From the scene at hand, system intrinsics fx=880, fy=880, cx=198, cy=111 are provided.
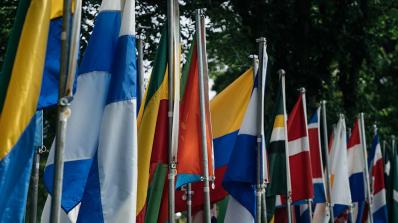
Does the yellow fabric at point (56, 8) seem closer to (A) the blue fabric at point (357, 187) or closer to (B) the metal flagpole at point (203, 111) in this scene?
(B) the metal flagpole at point (203, 111)

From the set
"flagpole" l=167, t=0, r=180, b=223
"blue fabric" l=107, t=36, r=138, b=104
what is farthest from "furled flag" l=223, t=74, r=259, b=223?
"blue fabric" l=107, t=36, r=138, b=104

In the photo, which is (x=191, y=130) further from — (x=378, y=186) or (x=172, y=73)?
(x=378, y=186)

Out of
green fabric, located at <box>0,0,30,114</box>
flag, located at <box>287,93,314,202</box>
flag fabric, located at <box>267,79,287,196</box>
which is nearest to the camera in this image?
green fabric, located at <box>0,0,30,114</box>

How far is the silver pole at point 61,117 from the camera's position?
6.91 metres

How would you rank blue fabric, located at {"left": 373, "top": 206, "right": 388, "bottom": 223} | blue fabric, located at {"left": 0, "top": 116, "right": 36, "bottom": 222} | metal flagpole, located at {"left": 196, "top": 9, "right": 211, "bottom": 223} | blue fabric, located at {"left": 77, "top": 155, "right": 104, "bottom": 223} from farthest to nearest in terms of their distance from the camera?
blue fabric, located at {"left": 373, "top": 206, "right": 388, "bottom": 223} → metal flagpole, located at {"left": 196, "top": 9, "right": 211, "bottom": 223} → blue fabric, located at {"left": 77, "top": 155, "right": 104, "bottom": 223} → blue fabric, located at {"left": 0, "top": 116, "right": 36, "bottom": 222}

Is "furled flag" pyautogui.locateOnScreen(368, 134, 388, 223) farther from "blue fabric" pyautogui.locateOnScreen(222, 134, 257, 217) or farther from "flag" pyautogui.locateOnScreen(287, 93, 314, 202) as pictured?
"blue fabric" pyautogui.locateOnScreen(222, 134, 257, 217)

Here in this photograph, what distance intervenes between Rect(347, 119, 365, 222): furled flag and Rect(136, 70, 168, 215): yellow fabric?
802cm

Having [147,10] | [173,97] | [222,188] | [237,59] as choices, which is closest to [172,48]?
[173,97]

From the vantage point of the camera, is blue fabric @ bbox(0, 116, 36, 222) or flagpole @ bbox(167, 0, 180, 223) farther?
flagpole @ bbox(167, 0, 180, 223)

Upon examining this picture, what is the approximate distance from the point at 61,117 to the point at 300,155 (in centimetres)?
795

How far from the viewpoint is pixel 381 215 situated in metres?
18.4

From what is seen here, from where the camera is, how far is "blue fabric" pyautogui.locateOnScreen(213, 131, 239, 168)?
1248 cm

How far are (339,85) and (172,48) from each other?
494 inches

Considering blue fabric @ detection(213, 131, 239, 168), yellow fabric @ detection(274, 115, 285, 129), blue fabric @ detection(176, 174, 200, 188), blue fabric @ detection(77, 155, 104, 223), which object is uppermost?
yellow fabric @ detection(274, 115, 285, 129)
